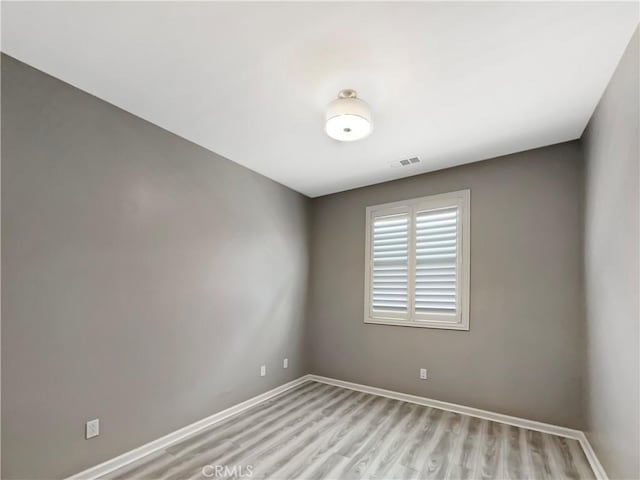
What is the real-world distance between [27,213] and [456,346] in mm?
3918

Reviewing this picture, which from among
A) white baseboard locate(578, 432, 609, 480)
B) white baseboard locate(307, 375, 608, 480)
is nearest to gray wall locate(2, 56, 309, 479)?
white baseboard locate(307, 375, 608, 480)

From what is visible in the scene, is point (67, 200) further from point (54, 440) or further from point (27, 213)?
point (54, 440)

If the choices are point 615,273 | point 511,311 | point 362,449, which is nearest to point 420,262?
point 511,311

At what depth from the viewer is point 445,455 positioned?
99.1 inches

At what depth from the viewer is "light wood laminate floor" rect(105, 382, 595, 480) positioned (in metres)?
2.28

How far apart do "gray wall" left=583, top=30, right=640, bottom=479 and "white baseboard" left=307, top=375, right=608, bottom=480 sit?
124 millimetres

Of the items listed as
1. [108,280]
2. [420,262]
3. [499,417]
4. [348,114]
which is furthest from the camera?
[420,262]

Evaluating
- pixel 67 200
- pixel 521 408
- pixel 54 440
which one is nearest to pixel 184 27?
pixel 67 200

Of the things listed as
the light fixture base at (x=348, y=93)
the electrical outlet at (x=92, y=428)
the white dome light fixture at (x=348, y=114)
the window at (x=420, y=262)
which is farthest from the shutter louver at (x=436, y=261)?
the electrical outlet at (x=92, y=428)

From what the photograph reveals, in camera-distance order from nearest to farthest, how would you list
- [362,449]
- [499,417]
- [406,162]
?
1. [362,449]
2. [499,417]
3. [406,162]

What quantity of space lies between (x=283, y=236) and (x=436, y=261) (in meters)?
1.97

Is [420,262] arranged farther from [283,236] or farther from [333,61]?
[333,61]

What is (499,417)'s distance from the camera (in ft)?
10.3

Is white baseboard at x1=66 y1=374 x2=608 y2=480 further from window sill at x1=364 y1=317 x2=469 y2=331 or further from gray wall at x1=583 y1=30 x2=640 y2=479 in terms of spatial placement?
window sill at x1=364 y1=317 x2=469 y2=331
